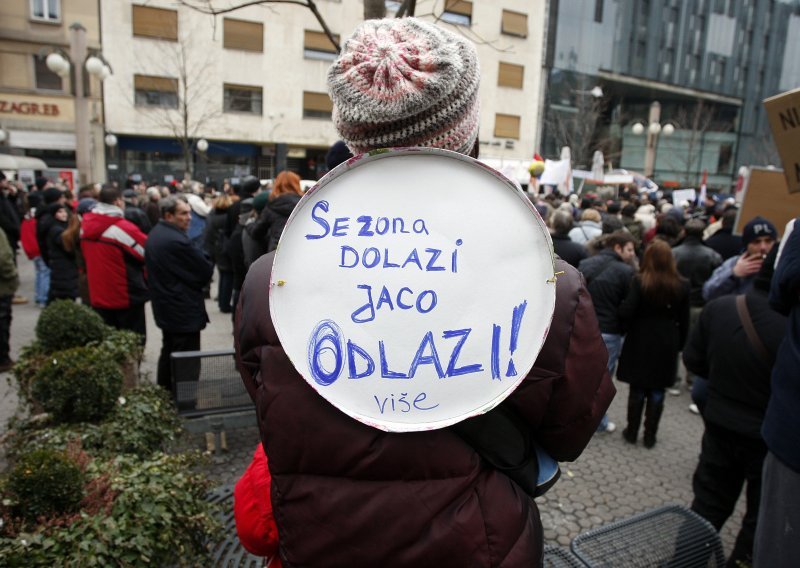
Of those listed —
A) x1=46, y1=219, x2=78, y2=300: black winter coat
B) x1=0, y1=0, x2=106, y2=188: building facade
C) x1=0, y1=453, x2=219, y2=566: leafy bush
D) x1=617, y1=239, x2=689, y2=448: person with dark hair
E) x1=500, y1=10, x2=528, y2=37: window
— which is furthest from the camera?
x1=500, y1=10, x2=528, y2=37: window

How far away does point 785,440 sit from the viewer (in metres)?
2.15

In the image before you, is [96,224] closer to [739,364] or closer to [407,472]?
[407,472]

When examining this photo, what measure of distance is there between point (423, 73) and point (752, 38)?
193 feet

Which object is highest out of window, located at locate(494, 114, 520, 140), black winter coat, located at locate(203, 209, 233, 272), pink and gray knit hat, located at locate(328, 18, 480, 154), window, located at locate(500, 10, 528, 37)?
window, located at locate(500, 10, 528, 37)

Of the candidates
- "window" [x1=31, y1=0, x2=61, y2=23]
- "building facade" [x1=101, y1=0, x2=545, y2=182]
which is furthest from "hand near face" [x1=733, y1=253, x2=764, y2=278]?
"window" [x1=31, y1=0, x2=61, y2=23]

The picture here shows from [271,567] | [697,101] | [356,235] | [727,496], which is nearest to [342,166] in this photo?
[356,235]

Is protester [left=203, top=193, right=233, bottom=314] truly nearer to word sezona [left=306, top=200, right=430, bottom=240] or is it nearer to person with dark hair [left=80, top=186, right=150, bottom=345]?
person with dark hair [left=80, top=186, right=150, bottom=345]

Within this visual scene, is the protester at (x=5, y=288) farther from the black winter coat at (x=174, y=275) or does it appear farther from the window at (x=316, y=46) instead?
the window at (x=316, y=46)

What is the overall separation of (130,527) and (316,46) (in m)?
30.5

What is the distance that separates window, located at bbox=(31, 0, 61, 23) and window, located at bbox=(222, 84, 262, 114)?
7.56 meters

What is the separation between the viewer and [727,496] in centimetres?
325

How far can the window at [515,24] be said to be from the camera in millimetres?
33312

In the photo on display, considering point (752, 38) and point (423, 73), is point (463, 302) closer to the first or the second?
point (423, 73)

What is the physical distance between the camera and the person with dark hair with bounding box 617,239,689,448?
476 cm
